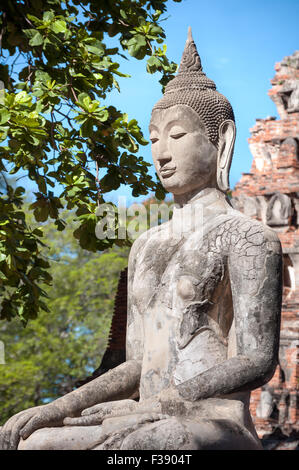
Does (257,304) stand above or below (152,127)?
below

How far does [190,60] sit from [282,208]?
40.1 ft

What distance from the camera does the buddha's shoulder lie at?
4.23 meters

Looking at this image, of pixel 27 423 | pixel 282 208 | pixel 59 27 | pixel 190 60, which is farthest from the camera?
pixel 282 208

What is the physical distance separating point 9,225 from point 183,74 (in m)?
3.48

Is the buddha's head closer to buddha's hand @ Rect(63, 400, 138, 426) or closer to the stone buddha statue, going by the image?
the stone buddha statue

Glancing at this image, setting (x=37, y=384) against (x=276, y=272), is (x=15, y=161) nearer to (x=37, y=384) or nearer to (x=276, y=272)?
(x=276, y=272)

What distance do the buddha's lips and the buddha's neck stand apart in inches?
6.7

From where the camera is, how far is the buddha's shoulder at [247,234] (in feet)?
13.9

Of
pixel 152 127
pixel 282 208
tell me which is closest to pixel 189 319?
pixel 152 127

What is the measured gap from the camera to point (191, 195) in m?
4.73

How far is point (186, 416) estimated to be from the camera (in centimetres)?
388

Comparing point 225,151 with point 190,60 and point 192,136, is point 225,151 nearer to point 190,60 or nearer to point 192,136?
point 192,136

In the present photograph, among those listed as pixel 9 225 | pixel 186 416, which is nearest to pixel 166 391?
pixel 186 416

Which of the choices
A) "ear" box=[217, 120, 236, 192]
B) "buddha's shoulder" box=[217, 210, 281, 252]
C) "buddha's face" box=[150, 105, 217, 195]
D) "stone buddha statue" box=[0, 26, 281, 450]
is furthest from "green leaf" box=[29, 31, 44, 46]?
"buddha's shoulder" box=[217, 210, 281, 252]
